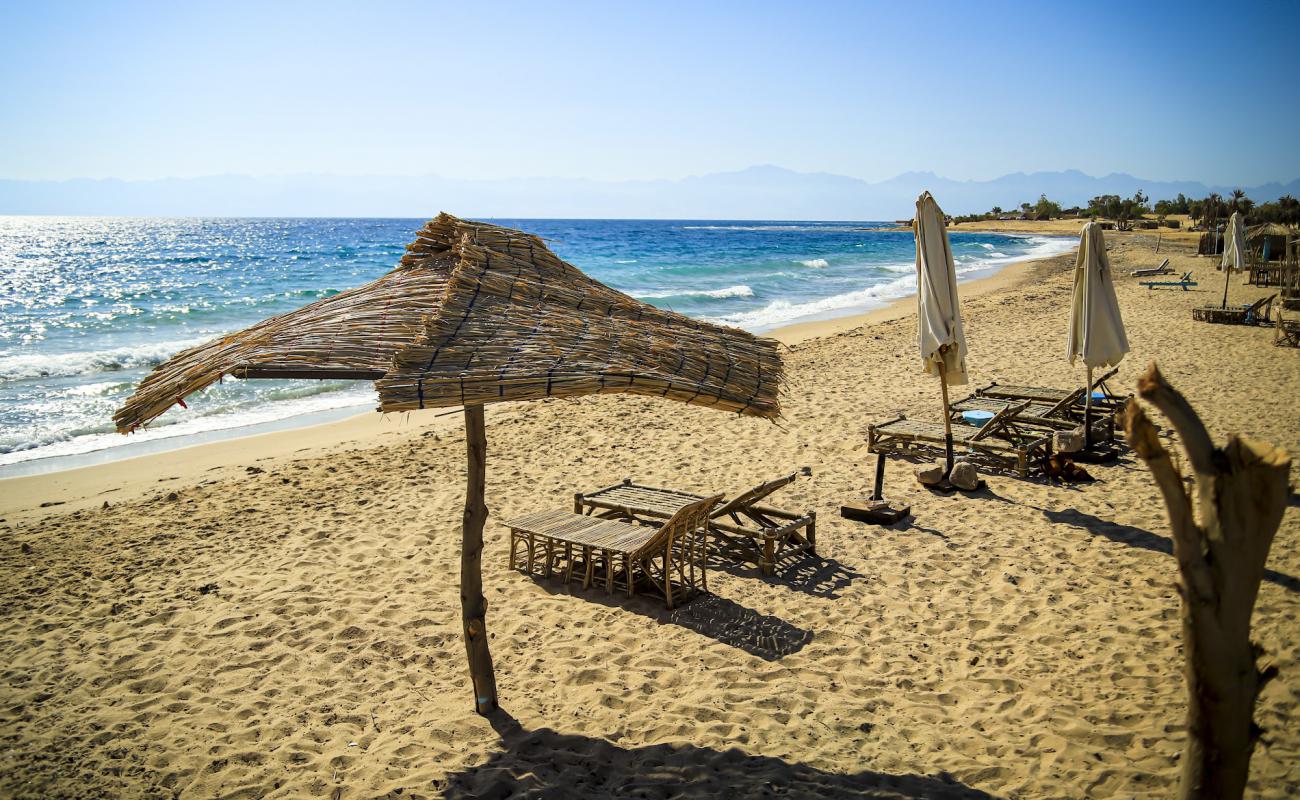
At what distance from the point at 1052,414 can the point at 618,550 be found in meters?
5.65

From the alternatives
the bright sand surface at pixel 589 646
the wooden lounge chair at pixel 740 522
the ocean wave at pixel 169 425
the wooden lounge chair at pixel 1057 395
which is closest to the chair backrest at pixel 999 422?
the wooden lounge chair at pixel 1057 395

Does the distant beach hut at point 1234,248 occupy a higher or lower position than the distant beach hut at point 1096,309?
higher

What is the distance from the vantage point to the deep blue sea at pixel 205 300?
39.9ft

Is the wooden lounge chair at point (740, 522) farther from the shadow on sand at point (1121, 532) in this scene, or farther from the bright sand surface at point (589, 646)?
the shadow on sand at point (1121, 532)

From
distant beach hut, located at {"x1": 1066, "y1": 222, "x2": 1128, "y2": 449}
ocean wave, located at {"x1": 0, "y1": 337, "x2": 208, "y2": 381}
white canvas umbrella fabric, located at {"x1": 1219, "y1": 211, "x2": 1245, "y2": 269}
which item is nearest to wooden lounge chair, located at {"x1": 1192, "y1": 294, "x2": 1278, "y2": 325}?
white canvas umbrella fabric, located at {"x1": 1219, "y1": 211, "x2": 1245, "y2": 269}

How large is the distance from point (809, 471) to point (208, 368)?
5464 millimetres

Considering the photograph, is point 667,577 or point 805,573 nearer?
point 667,577

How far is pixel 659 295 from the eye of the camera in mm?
27734

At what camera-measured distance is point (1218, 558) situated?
214cm

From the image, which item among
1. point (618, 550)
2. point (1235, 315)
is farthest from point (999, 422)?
point (1235, 315)

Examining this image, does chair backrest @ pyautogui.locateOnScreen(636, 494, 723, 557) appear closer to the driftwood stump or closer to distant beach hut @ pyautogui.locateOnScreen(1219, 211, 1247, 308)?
the driftwood stump

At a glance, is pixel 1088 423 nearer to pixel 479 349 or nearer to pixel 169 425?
pixel 479 349

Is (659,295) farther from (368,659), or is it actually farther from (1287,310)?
(368,659)

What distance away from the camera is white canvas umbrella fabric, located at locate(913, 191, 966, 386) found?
22.0ft
